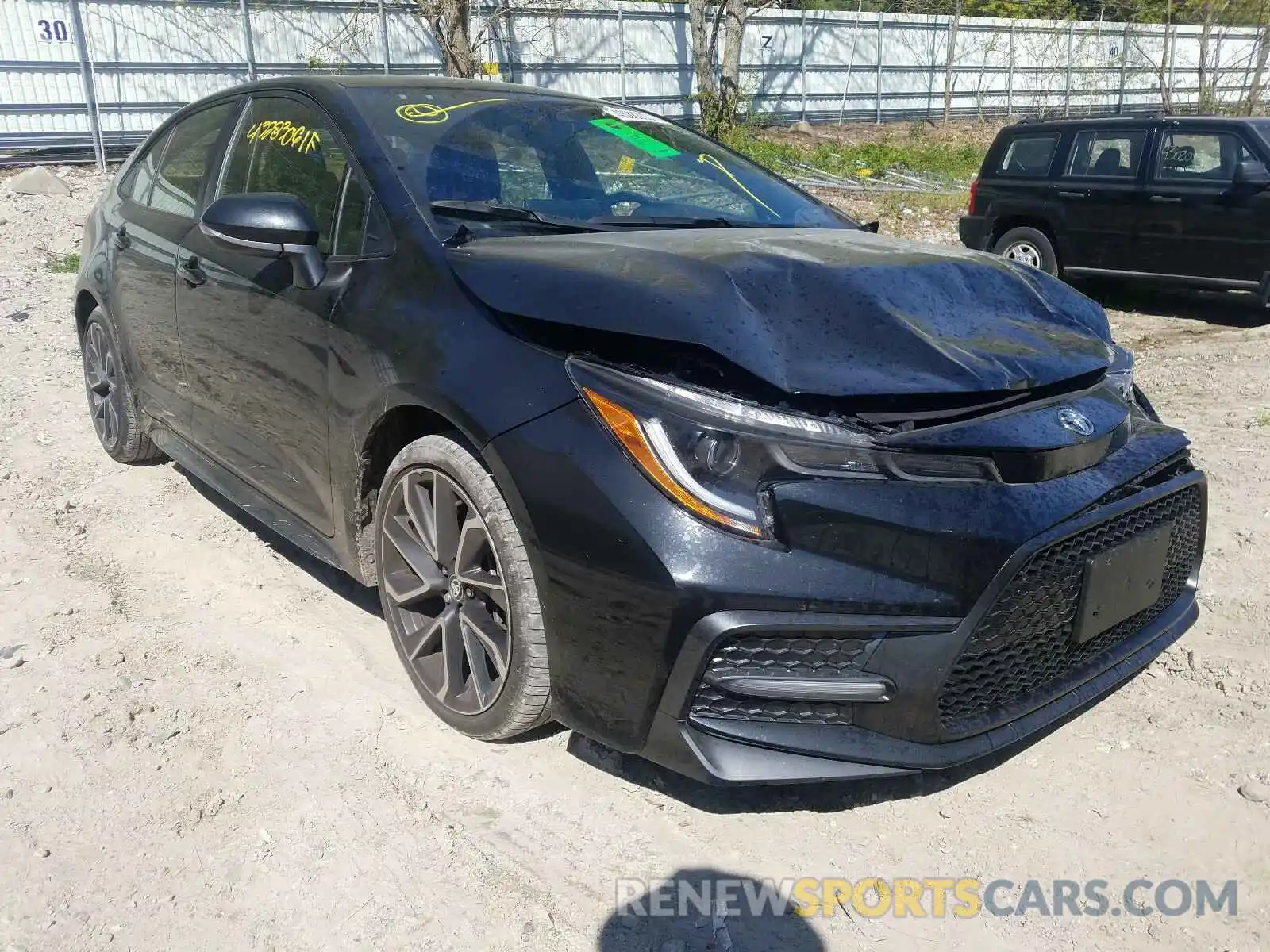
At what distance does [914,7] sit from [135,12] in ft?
75.3

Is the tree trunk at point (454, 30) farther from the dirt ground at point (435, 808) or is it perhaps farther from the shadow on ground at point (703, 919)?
Result: the shadow on ground at point (703, 919)

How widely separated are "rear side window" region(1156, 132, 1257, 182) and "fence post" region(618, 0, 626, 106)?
13406mm

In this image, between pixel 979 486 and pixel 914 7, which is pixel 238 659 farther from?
pixel 914 7

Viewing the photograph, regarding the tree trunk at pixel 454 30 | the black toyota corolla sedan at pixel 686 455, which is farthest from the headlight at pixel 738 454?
the tree trunk at pixel 454 30

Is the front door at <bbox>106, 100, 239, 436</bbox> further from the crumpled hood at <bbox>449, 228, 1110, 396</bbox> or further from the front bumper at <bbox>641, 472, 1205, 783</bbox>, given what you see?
the front bumper at <bbox>641, 472, 1205, 783</bbox>

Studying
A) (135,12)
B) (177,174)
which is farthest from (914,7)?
(177,174)

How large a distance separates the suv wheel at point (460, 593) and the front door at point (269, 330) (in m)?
0.36

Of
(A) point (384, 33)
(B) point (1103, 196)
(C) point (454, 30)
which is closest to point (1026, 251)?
(B) point (1103, 196)

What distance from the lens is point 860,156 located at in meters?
18.8

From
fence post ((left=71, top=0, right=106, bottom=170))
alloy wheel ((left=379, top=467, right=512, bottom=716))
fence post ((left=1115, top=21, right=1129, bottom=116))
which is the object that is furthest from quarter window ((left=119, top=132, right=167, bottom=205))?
fence post ((left=1115, top=21, right=1129, bottom=116))

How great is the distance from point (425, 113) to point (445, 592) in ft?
4.87

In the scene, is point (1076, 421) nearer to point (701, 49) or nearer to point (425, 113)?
point (425, 113)

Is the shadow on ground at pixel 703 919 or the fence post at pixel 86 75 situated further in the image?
the fence post at pixel 86 75

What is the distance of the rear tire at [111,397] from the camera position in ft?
14.7
